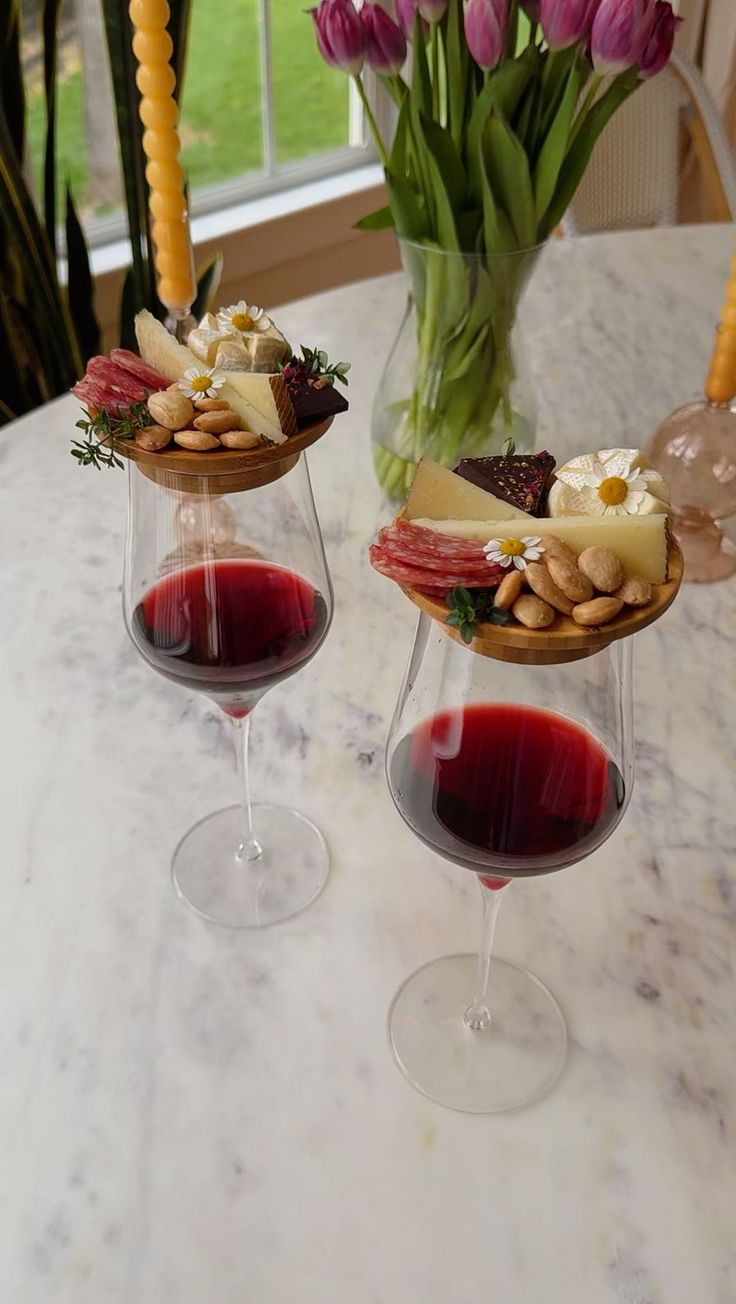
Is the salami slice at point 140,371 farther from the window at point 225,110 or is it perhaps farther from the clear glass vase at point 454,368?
the window at point 225,110

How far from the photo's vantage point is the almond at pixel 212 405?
0.51 m

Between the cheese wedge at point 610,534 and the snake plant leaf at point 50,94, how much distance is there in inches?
42.7

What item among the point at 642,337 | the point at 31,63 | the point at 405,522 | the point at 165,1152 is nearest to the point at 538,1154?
the point at 165,1152

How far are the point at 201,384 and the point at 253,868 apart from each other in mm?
287

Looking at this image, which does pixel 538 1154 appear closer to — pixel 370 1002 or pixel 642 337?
pixel 370 1002

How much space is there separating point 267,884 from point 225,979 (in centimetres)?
7

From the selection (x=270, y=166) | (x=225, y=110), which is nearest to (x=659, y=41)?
(x=270, y=166)

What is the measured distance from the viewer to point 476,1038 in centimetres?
58

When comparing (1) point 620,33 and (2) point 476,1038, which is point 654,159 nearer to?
(1) point 620,33

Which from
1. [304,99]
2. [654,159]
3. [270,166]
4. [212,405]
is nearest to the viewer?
[212,405]

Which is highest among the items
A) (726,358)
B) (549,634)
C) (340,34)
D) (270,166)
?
(340,34)

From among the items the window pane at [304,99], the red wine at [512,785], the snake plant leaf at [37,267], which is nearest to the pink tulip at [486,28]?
the red wine at [512,785]

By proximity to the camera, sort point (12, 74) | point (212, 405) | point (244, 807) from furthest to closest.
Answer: point (12, 74) < point (244, 807) < point (212, 405)

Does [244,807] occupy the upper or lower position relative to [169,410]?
lower
